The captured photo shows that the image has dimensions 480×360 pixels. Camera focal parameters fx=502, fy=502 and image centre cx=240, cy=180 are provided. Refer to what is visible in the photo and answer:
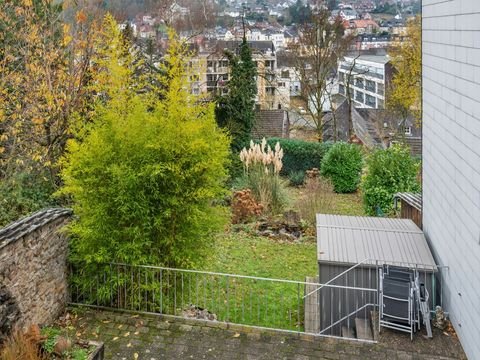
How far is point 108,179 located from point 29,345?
263 cm

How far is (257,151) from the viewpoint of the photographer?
54.9ft

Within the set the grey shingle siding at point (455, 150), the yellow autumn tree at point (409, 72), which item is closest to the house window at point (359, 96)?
the yellow autumn tree at point (409, 72)

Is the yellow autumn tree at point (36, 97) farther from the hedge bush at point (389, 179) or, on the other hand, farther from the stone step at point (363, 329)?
the hedge bush at point (389, 179)

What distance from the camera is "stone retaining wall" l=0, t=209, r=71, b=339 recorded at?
6707 mm

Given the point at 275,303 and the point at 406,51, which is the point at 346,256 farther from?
the point at 406,51

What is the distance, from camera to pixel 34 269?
736 centimetres

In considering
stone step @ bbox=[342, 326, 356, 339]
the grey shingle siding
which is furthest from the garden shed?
the grey shingle siding

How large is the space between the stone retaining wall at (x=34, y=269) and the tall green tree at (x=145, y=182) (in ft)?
1.12

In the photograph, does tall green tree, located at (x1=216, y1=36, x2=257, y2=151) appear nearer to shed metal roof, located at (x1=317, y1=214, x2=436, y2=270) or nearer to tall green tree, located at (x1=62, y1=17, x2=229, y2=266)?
shed metal roof, located at (x1=317, y1=214, x2=436, y2=270)

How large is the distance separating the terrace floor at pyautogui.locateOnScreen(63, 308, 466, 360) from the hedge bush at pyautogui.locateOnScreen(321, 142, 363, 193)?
13597mm

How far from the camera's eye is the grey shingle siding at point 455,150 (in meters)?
6.35

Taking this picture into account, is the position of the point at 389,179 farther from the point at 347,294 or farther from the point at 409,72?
the point at 409,72

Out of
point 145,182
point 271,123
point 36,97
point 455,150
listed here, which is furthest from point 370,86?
point 145,182

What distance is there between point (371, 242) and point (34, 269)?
18.3ft
